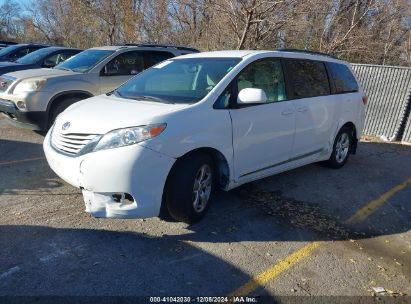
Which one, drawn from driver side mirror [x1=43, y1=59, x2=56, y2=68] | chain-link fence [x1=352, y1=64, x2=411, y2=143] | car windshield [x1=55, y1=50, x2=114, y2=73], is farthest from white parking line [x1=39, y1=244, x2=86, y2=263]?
chain-link fence [x1=352, y1=64, x2=411, y2=143]

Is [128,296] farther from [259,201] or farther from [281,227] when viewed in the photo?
[259,201]

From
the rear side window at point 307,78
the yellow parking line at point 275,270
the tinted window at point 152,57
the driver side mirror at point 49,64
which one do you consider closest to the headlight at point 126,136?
the yellow parking line at point 275,270

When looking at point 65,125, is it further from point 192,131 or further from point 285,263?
point 285,263

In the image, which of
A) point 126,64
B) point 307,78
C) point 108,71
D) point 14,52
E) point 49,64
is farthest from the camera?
point 14,52

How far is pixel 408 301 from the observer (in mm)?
3162

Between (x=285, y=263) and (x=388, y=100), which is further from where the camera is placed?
(x=388, y=100)

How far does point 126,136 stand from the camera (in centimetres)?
350

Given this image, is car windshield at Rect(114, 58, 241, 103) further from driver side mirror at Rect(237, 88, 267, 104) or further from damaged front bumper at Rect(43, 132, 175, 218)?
damaged front bumper at Rect(43, 132, 175, 218)

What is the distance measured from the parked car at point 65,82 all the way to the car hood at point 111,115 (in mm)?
3069

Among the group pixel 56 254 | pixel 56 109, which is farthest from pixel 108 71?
pixel 56 254

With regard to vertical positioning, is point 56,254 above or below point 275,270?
above

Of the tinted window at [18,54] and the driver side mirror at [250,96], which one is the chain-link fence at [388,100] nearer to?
the driver side mirror at [250,96]

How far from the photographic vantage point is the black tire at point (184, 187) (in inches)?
147

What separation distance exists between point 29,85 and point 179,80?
3.68 m
